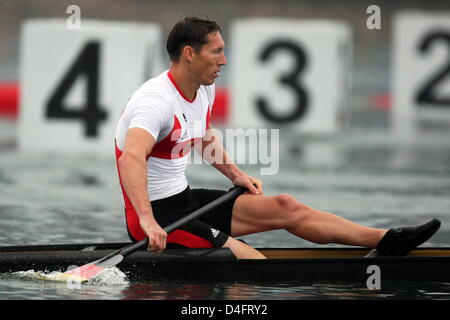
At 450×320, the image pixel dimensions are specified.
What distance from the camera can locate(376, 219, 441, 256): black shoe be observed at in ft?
21.9

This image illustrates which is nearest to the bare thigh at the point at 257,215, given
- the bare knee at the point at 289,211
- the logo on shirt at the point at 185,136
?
the bare knee at the point at 289,211

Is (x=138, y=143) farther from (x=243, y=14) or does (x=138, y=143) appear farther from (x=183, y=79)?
(x=243, y=14)

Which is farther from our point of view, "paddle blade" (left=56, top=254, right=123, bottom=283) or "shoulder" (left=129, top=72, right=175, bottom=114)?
"paddle blade" (left=56, top=254, right=123, bottom=283)

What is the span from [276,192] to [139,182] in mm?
5013

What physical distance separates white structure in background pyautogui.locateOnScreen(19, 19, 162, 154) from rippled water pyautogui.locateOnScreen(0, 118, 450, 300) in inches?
9.8

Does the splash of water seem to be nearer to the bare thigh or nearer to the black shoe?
the bare thigh

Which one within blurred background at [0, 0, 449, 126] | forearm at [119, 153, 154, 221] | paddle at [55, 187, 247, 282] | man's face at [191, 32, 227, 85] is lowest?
paddle at [55, 187, 247, 282]

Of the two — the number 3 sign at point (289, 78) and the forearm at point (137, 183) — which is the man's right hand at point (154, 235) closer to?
the forearm at point (137, 183)

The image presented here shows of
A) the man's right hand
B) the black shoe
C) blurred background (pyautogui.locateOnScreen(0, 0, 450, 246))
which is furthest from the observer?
blurred background (pyautogui.locateOnScreen(0, 0, 450, 246))

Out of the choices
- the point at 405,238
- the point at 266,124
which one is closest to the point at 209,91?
the point at 405,238

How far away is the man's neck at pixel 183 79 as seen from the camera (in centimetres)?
657

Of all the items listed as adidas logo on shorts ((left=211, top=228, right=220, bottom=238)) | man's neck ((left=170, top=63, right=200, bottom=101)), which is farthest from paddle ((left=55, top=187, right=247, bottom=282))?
man's neck ((left=170, top=63, right=200, bottom=101))
